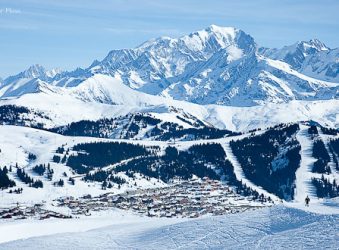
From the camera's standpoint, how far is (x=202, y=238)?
82062mm

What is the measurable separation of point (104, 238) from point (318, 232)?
32.7m

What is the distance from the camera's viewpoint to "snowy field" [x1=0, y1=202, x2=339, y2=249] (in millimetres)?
72625

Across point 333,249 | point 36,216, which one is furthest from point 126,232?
point 36,216

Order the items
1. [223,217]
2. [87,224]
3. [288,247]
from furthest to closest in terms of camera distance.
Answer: [87,224] < [223,217] < [288,247]

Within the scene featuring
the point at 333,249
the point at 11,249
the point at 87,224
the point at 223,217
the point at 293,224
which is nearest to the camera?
the point at 333,249

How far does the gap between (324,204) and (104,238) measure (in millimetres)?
34129

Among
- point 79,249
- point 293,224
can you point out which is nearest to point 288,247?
point 293,224

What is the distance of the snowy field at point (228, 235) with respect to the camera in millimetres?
72625

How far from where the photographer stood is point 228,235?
8112 cm

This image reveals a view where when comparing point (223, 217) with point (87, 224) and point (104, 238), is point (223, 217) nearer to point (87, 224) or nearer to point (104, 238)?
point (104, 238)

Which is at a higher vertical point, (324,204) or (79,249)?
(324,204)

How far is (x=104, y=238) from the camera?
3568 inches

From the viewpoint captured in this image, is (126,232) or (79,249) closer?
(79,249)

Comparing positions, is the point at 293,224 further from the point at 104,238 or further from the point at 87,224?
the point at 87,224
